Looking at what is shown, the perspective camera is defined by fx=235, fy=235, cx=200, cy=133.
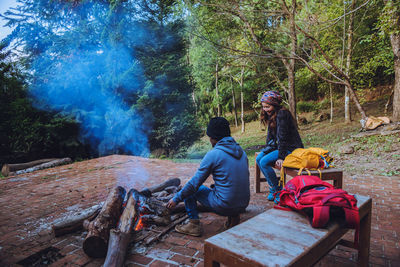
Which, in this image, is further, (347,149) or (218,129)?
(347,149)

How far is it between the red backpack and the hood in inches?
25.9

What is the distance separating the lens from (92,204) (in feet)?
12.9

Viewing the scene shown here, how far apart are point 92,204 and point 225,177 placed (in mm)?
2689

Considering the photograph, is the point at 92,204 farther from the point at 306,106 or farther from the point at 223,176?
the point at 306,106

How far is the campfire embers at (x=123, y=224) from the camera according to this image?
2.27 meters

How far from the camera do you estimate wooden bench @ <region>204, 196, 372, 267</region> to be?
4.01ft

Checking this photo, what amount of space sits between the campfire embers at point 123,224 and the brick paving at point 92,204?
0.13m

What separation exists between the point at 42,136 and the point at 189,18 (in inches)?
290

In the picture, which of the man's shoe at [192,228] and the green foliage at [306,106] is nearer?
the man's shoe at [192,228]

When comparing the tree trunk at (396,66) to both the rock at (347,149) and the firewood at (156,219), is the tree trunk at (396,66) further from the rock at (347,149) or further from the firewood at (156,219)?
the firewood at (156,219)

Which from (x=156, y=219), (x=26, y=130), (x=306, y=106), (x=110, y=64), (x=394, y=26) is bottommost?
(x=156, y=219)

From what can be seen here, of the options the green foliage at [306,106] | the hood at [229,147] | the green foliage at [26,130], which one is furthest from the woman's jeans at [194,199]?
the green foliage at [306,106]

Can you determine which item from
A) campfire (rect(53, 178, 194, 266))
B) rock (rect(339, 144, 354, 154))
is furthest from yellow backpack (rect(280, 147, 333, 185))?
rock (rect(339, 144, 354, 154))

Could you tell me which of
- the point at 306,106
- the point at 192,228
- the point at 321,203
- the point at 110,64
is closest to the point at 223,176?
the point at 192,228
